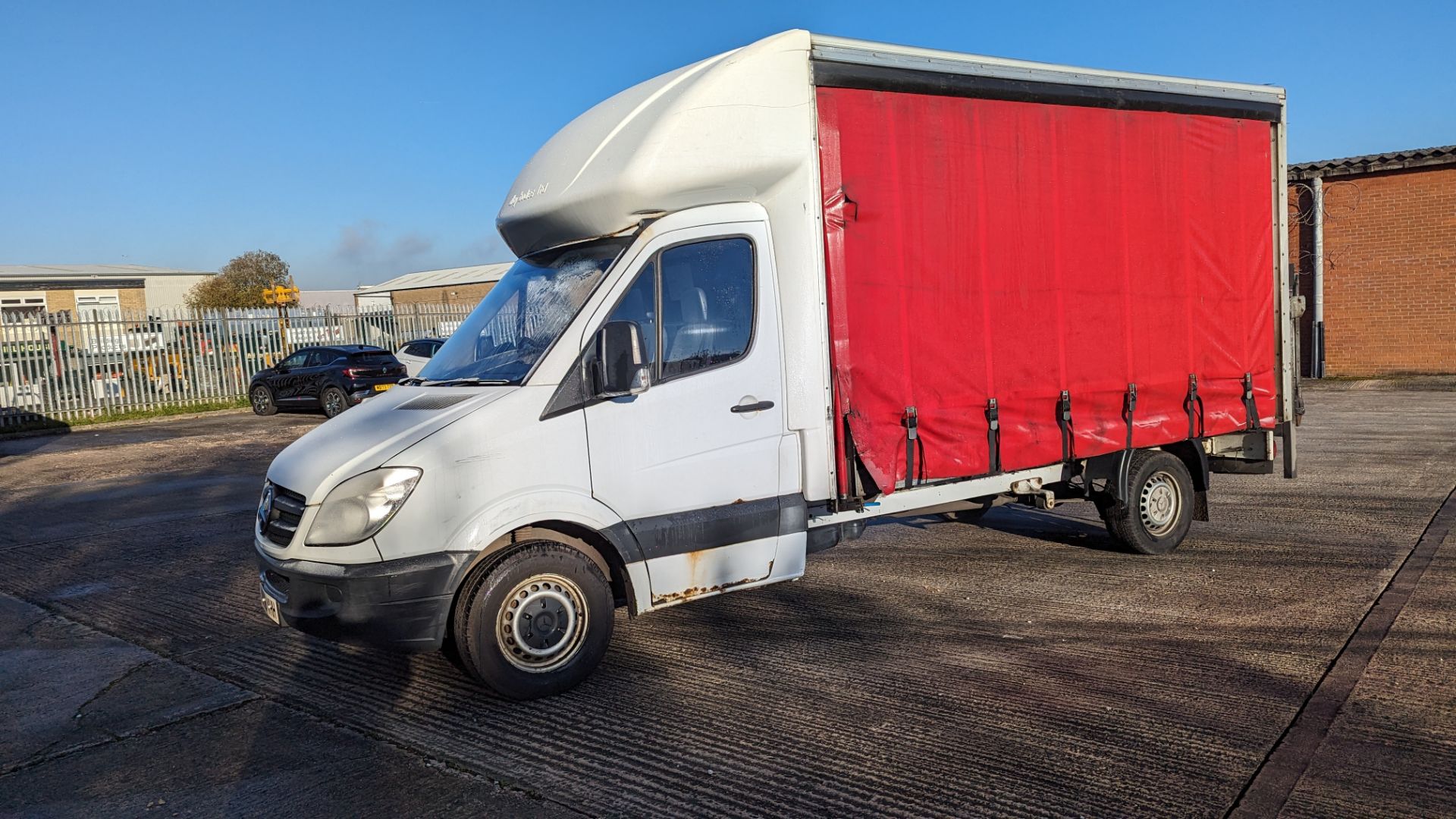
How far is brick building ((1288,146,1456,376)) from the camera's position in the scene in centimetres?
2228

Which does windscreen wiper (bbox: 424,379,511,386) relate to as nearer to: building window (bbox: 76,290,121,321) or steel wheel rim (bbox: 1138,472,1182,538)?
steel wheel rim (bbox: 1138,472,1182,538)

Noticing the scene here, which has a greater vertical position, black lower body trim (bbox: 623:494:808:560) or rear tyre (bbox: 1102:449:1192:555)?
black lower body trim (bbox: 623:494:808:560)

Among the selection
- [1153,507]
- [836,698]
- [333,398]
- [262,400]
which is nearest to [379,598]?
[836,698]

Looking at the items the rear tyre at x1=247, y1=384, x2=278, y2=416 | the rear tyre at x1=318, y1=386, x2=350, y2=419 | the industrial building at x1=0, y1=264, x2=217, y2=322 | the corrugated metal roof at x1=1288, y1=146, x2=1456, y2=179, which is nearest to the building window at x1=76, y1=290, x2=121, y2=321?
the industrial building at x1=0, y1=264, x2=217, y2=322

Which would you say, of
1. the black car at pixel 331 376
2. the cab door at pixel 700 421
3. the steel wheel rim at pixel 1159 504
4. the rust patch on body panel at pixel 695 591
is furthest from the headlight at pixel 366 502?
the black car at pixel 331 376

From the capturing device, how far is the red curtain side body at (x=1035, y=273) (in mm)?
5781

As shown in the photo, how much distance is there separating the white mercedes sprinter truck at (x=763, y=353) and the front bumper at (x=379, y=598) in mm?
12

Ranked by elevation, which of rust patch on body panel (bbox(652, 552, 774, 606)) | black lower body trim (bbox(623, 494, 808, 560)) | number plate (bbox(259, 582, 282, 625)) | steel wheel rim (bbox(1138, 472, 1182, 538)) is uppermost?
black lower body trim (bbox(623, 494, 808, 560))

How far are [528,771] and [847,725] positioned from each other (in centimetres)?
136

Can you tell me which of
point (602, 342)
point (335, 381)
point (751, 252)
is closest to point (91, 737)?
point (602, 342)

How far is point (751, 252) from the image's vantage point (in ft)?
18.0

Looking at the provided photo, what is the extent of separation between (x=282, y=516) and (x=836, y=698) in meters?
2.74

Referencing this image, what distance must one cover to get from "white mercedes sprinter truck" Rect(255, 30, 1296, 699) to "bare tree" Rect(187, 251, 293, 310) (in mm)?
50643

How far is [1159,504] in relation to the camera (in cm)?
760
